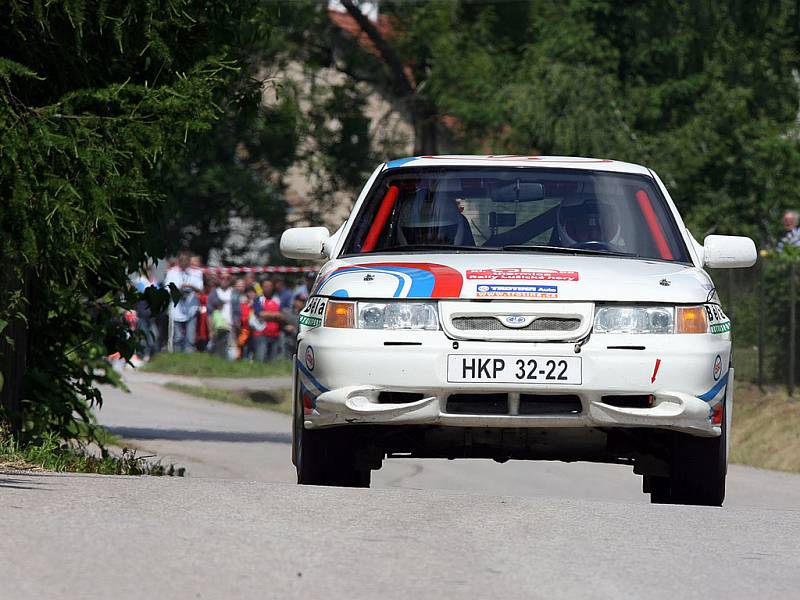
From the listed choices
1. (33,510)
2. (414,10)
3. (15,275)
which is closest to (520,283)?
(33,510)

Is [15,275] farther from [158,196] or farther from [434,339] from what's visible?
[434,339]

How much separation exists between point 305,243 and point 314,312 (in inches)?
36.0

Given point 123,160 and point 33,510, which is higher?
point 123,160

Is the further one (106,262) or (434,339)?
(106,262)

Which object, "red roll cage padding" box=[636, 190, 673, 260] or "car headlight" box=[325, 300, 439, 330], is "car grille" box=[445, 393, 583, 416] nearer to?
"car headlight" box=[325, 300, 439, 330]

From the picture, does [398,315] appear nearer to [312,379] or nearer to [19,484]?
[312,379]

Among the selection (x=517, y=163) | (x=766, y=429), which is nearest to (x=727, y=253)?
(x=517, y=163)

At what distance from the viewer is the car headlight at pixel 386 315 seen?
8.49 meters

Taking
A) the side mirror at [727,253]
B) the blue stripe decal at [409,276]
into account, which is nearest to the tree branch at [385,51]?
the side mirror at [727,253]

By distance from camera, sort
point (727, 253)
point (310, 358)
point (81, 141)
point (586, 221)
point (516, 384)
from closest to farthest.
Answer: point (516, 384), point (310, 358), point (727, 253), point (586, 221), point (81, 141)

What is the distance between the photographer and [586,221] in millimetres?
9602

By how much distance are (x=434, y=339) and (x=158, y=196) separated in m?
3.19

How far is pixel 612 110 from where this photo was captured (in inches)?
1492

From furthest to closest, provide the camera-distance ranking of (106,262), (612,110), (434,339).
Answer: (612,110)
(106,262)
(434,339)
